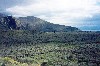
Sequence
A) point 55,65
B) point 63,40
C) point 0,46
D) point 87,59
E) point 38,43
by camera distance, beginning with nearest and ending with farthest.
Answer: point 55,65 → point 87,59 → point 0,46 → point 38,43 → point 63,40

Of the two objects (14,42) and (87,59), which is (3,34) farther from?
(87,59)

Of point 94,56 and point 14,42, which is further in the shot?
point 14,42

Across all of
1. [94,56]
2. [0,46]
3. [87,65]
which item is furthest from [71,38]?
Answer: [87,65]

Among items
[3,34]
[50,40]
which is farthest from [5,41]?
[50,40]

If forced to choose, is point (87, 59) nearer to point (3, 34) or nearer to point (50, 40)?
point (50, 40)

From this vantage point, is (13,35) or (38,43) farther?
(13,35)

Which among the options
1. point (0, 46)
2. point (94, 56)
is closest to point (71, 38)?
point (0, 46)

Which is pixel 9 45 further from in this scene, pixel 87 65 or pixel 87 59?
pixel 87 65

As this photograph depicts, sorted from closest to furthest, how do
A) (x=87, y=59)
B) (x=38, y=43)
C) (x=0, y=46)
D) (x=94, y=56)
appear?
(x=87, y=59) < (x=94, y=56) < (x=0, y=46) < (x=38, y=43)

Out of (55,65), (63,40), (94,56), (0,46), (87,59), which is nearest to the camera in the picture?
(55,65)
